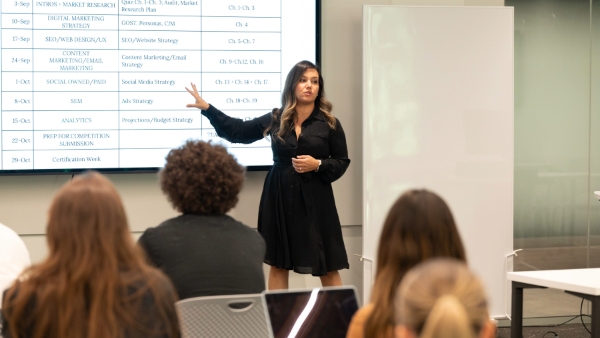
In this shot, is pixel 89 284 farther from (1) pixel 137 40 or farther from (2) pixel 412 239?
(1) pixel 137 40

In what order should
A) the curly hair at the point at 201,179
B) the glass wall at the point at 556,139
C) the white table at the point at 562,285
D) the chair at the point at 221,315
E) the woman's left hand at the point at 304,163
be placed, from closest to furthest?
the chair at the point at 221,315
the curly hair at the point at 201,179
the white table at the point at 562,285
the woman's left hand at the point at 304,163
the glass wall at the point at 556,139

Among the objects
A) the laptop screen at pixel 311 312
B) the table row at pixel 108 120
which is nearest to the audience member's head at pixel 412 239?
the laptop screen at pixel 311 312

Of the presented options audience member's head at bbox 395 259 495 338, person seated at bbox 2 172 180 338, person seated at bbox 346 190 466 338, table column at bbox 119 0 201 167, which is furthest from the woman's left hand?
audience member's head at bbox 395 259 495 338

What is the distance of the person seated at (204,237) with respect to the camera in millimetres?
2014

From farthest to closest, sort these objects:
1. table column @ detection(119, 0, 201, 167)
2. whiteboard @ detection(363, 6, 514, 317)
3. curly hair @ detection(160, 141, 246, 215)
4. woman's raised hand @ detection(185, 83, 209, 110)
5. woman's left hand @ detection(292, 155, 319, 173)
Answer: whiteboard @ detection(363, 6, 514, 317), table column @ detection(119, 0, 201, 167), woman's raised hand @ detection(185, 83, 209, 110), woman's left hand @ detection(292, 155, 319, 173), curly hair @ detection(160, 141, 246, 215)

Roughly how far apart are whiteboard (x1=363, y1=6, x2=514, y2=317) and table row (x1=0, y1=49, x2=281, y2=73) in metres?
0.68

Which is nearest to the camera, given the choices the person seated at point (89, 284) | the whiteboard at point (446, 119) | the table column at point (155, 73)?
the person seated at point (89, 284)

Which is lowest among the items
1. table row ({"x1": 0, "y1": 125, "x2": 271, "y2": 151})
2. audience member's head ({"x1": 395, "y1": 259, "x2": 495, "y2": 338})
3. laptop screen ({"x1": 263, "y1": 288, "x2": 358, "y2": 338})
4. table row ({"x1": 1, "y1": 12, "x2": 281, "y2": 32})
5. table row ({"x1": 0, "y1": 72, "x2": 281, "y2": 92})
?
laptop screen ({"x1": 263, "y1": 288, "x2": 358, "y2": 338})

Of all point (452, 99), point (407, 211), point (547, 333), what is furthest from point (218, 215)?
point (547, 333)

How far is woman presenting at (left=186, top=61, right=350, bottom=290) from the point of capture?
Answer: 393cm

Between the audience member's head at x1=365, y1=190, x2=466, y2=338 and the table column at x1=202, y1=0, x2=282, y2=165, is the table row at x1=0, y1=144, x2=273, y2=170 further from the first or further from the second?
the audience member's head at x1=365, y1=190, x2=466, y2=338

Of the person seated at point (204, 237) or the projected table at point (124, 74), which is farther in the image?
the projected table at point (124, 74)

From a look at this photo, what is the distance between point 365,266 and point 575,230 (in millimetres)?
1679

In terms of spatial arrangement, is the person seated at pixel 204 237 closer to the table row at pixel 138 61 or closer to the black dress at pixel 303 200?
the black dress at pixel 303 200
